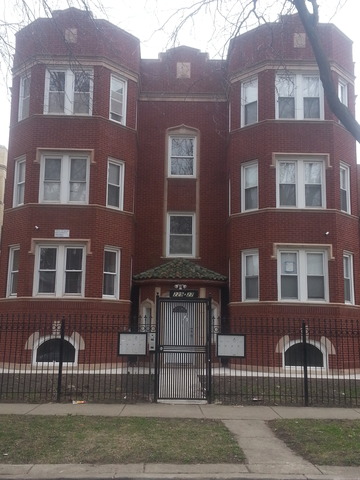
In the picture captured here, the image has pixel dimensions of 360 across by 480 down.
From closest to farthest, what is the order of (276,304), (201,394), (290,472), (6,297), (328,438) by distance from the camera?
1. (290,472)
2. (328,438)
3. (201,394)
4. (276,304)
5. (6,297)

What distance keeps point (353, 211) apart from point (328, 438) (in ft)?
36.8

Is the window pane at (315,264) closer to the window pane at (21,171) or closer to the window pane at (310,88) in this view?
the window pane at (310,88)

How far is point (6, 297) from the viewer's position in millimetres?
17000

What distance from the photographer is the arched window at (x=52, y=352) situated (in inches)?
627

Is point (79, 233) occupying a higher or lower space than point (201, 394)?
higher

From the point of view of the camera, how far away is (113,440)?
24.4 feet

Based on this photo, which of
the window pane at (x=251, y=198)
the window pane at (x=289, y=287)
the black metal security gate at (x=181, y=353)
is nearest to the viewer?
the black metal security gate at (x=181, y=353)

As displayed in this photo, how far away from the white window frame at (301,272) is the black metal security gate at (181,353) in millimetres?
5627

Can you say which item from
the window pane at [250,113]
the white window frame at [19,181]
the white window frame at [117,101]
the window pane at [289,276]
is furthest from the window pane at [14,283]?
the window pane at [250,113]

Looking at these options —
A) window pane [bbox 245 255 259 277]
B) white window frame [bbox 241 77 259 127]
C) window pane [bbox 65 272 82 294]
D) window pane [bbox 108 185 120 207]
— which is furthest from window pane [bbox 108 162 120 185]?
window pane [bbox 245 255 259 277]

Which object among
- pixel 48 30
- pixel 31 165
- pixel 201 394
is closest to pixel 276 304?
pixel 201 394

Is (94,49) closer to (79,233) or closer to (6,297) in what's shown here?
(79,233)

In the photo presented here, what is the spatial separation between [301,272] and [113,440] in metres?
10.4

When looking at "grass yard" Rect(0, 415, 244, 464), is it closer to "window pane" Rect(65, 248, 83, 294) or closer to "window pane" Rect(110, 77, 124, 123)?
"window pane" Rect(65, 248, 83, 294)
